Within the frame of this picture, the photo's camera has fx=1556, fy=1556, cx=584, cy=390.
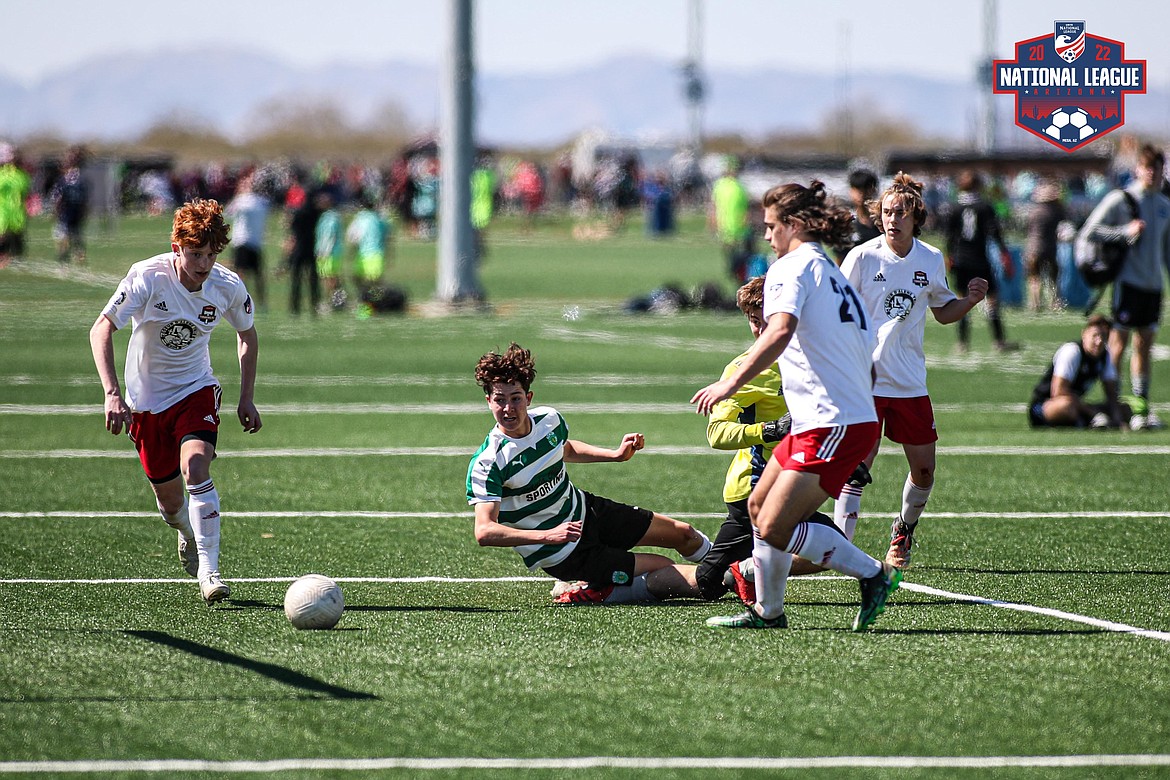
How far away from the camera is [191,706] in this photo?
5.56m

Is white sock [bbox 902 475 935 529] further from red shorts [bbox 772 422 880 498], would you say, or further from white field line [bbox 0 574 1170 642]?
red shorts [bbox 772 422 880 498]

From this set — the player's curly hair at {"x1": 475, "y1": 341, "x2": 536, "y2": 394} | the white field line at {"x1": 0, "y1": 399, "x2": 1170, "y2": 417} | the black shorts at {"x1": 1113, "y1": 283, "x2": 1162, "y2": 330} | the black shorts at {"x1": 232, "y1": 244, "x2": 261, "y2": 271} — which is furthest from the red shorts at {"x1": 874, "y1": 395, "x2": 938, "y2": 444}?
the black shorts at {"x1": 232, "y1": 244, "x2": 261, "y2": 271}

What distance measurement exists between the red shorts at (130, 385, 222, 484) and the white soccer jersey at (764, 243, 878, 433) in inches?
117

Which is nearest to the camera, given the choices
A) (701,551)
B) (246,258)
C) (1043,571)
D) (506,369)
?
(506,369)

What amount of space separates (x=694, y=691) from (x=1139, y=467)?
7.22 meters

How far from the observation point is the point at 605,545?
7496mm

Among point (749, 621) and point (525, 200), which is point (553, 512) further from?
point (525, 200)

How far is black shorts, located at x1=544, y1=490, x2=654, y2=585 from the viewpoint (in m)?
7.41

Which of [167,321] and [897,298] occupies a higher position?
[897,298]

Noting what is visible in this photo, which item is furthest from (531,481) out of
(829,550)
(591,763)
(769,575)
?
(591,763)

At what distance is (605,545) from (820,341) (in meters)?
1.76

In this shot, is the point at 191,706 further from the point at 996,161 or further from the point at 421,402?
the point at 996,161

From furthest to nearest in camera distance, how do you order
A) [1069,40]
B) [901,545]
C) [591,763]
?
1. [1069,40]
2. [901,545]
3. [591,763]

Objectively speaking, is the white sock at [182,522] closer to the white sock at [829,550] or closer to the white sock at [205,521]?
the white sock at [205,521]
